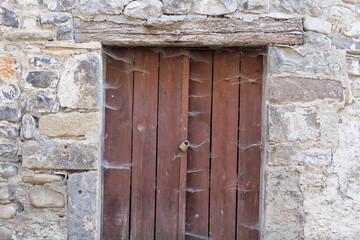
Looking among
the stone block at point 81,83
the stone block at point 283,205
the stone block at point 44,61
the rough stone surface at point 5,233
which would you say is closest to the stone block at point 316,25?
the stone block at point 283,205

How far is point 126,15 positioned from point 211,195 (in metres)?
1.41

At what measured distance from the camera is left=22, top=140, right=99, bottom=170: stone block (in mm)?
2777

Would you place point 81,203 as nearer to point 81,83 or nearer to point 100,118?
point 100,118

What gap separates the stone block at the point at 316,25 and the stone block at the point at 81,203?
1.74 meters

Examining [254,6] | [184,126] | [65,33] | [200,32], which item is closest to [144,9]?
[200,32]

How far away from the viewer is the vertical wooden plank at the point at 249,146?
300 centimetres

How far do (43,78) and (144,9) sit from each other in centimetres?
82

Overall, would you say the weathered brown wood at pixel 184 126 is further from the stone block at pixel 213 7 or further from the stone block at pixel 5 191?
the stone block at pixel 5 191

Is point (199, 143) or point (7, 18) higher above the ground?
point (7, 18)

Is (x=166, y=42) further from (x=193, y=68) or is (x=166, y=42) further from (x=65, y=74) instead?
(x=65, y=74)

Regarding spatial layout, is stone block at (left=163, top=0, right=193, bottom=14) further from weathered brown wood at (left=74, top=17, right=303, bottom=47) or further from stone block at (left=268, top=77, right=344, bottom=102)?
stone block at (left=268, top=77, right=344, bottom=102)

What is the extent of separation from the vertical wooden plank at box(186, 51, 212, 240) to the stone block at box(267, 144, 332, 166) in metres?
0.50

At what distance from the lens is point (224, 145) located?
303cm

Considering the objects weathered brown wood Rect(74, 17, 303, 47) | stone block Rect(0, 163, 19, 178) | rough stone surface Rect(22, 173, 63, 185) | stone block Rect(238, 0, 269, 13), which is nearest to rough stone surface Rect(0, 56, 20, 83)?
weathered brown wood Rect(74, 17, 303, 47)
